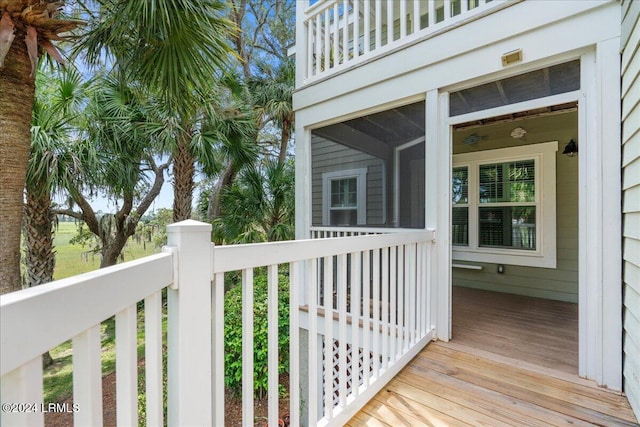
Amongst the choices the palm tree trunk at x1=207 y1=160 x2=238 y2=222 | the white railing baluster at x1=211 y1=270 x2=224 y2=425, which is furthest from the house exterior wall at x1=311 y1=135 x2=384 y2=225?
the palm tree trunk at x1=207 y1=160 x2=238 y2=222

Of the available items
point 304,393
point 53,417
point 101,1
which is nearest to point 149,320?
point 101,1

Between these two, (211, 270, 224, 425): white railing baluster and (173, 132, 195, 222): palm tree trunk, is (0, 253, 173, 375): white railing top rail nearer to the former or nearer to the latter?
(211, 270, 224, 425): white railing baluster

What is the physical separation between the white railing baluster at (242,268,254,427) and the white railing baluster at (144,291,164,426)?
35 centimetres

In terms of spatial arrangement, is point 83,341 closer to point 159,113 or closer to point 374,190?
point 374,190

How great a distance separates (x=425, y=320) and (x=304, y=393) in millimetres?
1898

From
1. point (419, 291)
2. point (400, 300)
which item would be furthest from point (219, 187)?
point (400, 300)

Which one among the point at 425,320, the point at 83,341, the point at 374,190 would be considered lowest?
the point at 425,320

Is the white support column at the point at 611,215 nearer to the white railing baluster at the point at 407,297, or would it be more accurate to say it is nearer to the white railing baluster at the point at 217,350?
the white railing baluster at the point at 407,297

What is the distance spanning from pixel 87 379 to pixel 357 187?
2.98 m

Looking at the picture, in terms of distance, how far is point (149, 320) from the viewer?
2.89ft

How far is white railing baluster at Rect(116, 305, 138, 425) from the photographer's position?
759mm

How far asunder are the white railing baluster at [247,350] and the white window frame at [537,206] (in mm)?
4407

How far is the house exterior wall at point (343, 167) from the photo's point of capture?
10.6ft

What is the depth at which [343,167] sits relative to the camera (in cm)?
356
